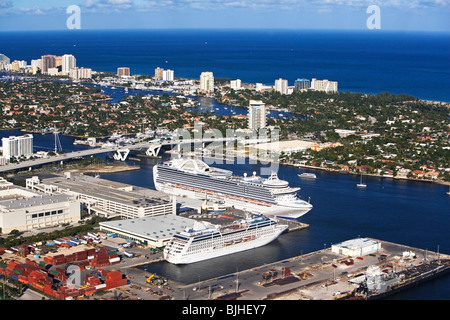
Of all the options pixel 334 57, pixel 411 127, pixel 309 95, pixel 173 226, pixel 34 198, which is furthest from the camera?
pixel 334 57

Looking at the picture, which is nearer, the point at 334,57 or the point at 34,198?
the point at 34,198

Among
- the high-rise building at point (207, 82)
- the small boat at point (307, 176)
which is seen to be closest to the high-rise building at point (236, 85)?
the high-rise building at point (207, 82)

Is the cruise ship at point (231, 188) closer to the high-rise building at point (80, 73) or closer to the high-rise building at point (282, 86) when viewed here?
the high-rise building at point (282, 86)

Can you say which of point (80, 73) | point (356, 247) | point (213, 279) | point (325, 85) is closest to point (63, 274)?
point (213, 279)

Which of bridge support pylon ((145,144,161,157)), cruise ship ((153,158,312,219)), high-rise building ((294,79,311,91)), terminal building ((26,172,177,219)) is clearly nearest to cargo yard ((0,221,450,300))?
terminal building ((26,172,177,219))

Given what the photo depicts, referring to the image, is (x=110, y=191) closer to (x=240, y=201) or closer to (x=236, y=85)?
(x=240, y=201)

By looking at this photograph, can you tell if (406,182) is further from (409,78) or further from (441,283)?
(409,78)

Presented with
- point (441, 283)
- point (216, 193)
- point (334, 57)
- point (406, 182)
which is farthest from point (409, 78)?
point (441, 283)
